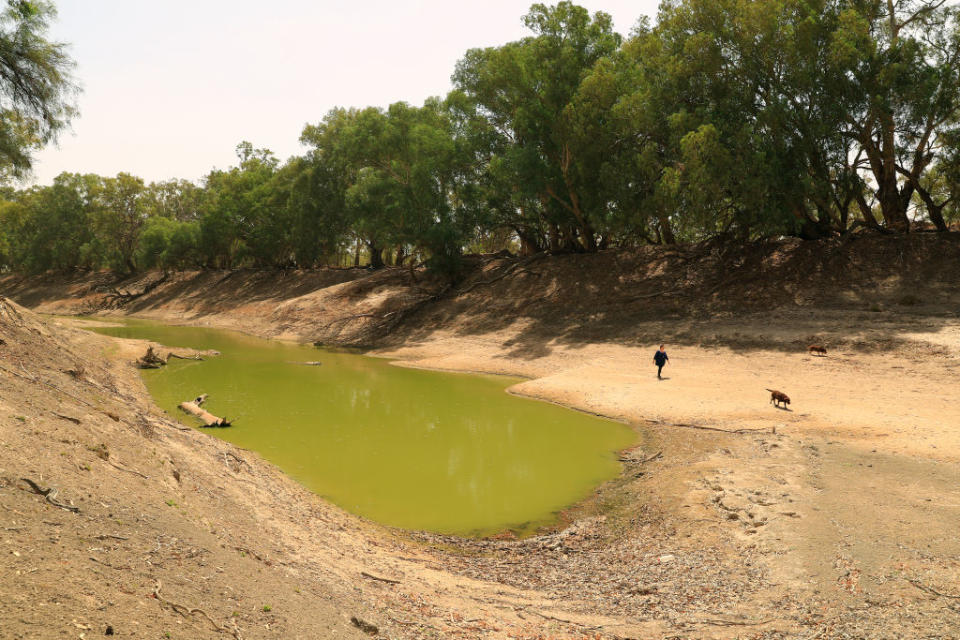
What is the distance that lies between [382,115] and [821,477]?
137ft

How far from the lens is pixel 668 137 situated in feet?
105

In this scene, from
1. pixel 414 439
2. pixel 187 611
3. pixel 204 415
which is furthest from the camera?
pixel 204 415

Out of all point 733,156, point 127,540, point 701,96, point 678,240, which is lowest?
point 127,540

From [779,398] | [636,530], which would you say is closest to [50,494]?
[636,530]

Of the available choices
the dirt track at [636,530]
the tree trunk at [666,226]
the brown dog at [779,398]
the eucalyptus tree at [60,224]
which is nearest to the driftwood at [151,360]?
the dirt track at [636,530]

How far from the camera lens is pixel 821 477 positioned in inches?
445

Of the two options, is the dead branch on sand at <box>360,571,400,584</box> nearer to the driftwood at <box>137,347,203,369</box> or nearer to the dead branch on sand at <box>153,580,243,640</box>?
the dead branch on sand at <box>153,580,243,640</box>

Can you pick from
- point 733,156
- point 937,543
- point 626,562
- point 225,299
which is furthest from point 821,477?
point 225,299

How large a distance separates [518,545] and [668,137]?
28.6 metres

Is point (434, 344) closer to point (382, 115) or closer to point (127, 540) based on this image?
point (382, 115)

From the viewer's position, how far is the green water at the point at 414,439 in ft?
39.5

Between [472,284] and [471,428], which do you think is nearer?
[471,428]

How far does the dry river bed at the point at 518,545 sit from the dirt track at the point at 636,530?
4 cm

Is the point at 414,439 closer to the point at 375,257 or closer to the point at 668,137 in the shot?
the point at 668,137
